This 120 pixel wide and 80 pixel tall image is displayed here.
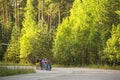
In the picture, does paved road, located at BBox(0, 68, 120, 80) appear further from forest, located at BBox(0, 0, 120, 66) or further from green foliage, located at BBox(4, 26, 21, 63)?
green foliage, located at BBox(4, 26, 21, 63)

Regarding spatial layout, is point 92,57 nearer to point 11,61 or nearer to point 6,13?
point 11,61

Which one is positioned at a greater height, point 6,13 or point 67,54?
point 6,13

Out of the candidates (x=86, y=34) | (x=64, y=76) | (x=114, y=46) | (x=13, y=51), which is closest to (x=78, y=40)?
(x=86, y=34)

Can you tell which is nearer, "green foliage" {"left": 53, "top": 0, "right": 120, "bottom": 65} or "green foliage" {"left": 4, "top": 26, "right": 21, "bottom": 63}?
"green foliage" {"left": 53, "top": 0, "right": 120, "bottom": 65}

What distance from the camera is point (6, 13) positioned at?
9550 cm

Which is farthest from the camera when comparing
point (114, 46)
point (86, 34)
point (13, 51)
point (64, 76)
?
point (13, 51)

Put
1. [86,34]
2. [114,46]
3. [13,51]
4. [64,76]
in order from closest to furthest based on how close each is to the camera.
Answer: [64,76] < [114,46] < [86,34] < [13,51]

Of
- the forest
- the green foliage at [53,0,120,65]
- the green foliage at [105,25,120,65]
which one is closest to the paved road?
the green foliage at [105,25,120,65]

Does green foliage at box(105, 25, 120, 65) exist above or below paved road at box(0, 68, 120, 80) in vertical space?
above

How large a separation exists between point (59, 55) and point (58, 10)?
25.2 meters

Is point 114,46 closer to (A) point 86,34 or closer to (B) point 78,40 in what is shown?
(A) point 86,34

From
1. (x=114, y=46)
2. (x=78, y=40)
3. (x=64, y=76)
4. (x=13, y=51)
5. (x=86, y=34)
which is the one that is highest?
(x=86, y=34)

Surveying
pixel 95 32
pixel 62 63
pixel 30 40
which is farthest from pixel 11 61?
pixel 95 32

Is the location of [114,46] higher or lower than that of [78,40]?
lower
